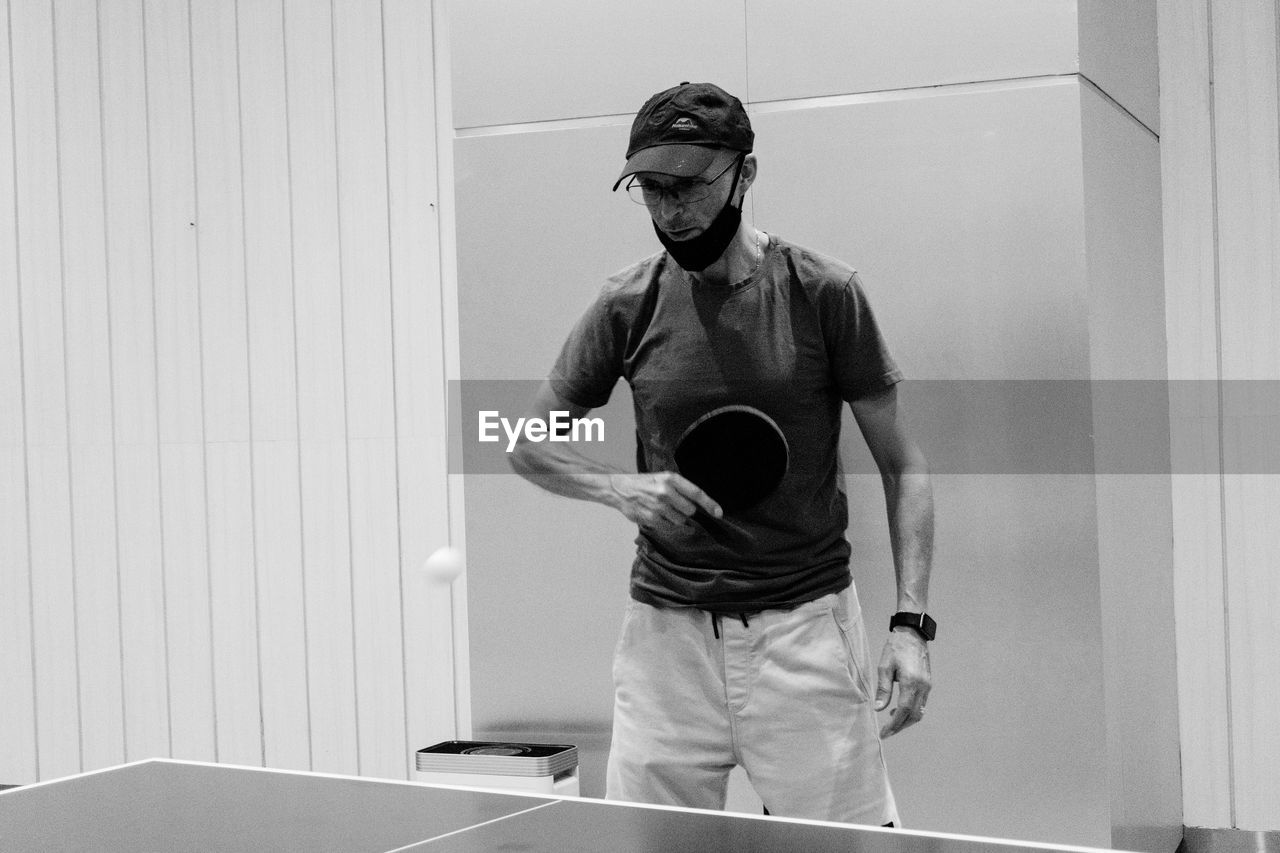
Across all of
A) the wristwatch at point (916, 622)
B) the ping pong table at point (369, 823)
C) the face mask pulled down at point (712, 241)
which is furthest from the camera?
the face mask pulled down at point (712, 241)

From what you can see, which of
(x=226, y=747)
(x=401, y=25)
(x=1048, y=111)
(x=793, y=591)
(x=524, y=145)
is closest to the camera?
(x=793, y=591)

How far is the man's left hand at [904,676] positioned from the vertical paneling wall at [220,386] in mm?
1910

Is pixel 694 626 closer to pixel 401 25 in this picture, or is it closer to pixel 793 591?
pixel 793 591

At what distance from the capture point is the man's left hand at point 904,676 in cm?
260

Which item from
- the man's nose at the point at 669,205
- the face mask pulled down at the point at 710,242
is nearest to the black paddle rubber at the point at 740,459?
the face mask pulled down at the point at 710,242

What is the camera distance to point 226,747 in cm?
456

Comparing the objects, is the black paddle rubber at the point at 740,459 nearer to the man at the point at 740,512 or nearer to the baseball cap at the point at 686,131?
the man at the point at 740,512

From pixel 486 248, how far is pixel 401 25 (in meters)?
1.09

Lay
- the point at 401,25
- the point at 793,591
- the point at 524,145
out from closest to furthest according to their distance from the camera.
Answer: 1. the point at 793,591
2. the point at 524,145
3. the point at 401,25

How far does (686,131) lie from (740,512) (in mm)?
735

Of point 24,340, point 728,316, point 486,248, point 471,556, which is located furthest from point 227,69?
point 728,316

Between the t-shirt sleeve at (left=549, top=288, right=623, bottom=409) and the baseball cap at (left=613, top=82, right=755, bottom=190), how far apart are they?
28 cm

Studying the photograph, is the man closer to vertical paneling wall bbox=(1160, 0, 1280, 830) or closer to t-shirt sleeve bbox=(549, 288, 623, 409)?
t-shirt sleeve bbox=(549, 288, 623, 409)

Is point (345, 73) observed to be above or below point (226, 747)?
above
